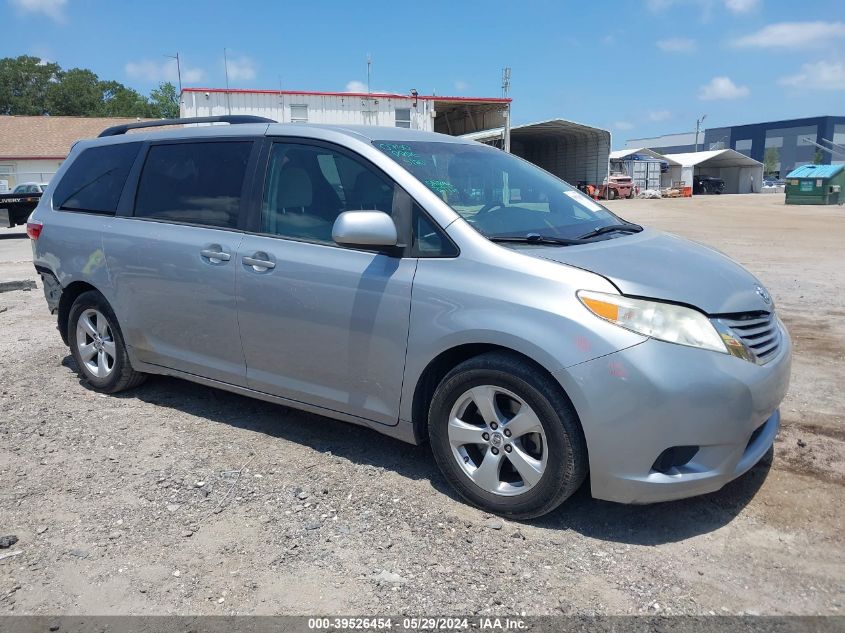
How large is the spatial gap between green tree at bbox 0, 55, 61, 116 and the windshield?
8965cm

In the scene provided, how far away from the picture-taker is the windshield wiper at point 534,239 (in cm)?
347

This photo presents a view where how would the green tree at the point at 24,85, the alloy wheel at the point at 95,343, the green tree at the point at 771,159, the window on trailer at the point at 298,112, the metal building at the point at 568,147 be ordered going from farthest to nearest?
the green tree at the point at 771,159 → the green tree at the point at 24,85 → the metal building at the point at 568,147 → the window on trailer at the point at 298,112 → the alloy wheel at the point at 95,343

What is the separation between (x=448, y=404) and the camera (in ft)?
11.0

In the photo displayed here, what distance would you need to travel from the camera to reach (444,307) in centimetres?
334

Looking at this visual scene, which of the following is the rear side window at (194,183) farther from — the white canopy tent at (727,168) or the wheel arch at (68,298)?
the white canopy tent at (727,168)

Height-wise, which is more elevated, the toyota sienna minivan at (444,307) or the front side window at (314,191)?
the front side window at (314,191)

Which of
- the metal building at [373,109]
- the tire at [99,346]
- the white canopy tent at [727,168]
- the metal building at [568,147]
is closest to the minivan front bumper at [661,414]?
the tire at [99,346]

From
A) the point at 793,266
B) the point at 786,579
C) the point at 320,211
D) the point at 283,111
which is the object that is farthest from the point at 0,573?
the point at 283,111

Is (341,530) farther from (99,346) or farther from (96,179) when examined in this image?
(96,179)

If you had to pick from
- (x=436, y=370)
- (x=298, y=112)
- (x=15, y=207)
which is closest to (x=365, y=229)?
(x=436, y=370)

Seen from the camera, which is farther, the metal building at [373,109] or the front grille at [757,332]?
the metal building at [373,109]

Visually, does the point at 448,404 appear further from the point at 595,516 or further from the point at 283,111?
the point at 283,111

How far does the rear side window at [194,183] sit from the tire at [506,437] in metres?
1.85

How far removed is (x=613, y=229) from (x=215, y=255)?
2371mm
